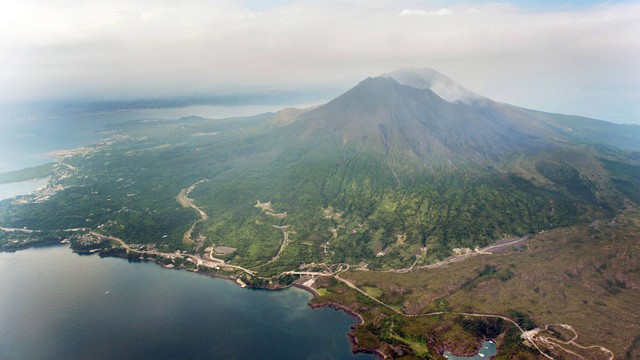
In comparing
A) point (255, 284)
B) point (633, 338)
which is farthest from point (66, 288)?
point (633, 338)

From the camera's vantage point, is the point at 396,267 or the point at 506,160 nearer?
the point at 396,267

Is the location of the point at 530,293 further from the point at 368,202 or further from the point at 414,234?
the point at 368,202

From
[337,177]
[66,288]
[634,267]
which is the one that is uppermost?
[337,177]

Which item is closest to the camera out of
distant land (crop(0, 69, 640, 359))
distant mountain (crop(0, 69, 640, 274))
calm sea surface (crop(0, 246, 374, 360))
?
calm sea surface (crop(0, 246, 374, 360))

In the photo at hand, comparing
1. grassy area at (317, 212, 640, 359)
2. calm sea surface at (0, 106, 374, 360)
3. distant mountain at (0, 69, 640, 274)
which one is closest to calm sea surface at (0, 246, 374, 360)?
calm sea surface at (0, 106, 374, 360)

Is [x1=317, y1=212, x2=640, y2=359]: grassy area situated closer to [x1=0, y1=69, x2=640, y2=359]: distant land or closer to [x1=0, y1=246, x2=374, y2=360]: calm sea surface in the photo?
[x1=0, y1=69, x2=640, y2=359]: distant land

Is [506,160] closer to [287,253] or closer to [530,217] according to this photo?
[530,217]

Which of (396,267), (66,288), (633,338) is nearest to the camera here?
(633,338)
